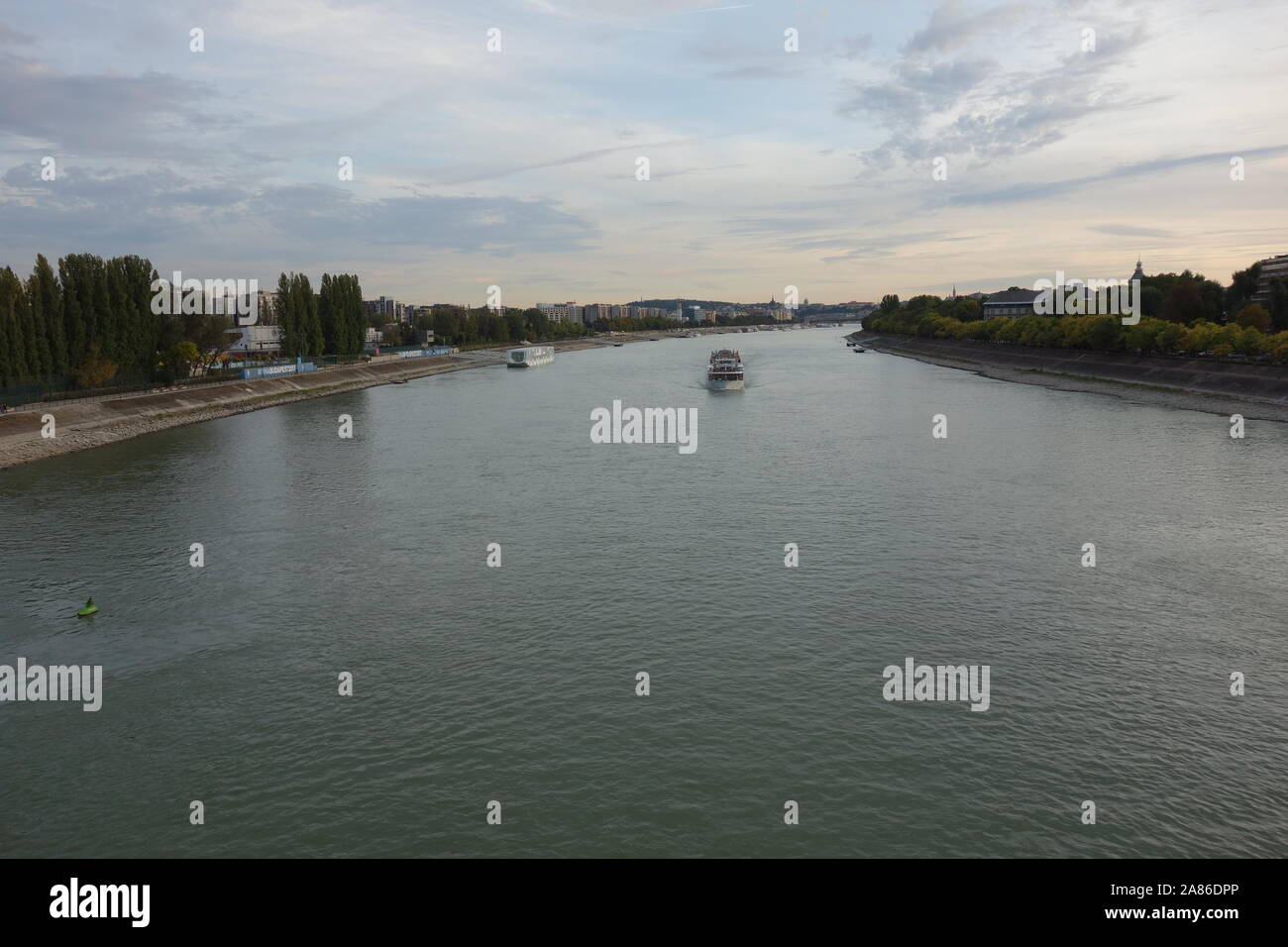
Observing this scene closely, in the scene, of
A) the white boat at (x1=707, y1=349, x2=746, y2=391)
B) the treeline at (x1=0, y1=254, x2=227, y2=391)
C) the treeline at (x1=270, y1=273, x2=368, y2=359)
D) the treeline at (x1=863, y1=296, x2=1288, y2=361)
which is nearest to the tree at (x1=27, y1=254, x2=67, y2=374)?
the treeline at (x1=0, y1=254, x2=227, y2=391)

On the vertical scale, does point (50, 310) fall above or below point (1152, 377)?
above

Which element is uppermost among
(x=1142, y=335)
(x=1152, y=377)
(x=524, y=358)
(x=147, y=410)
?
(x=524, y=358)

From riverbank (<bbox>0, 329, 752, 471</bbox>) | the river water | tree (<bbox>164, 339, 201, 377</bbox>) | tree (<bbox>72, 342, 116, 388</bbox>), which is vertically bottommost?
the river water

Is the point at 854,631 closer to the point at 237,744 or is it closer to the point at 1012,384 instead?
the point at 237,744

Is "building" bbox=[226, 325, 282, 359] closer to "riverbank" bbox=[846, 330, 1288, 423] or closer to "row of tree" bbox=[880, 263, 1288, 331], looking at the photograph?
"riverbank" bbox=[846, 330, 1288, 423]

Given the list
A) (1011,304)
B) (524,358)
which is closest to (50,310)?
(524,358)

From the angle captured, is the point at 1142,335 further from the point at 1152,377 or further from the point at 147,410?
the point at 147,410
